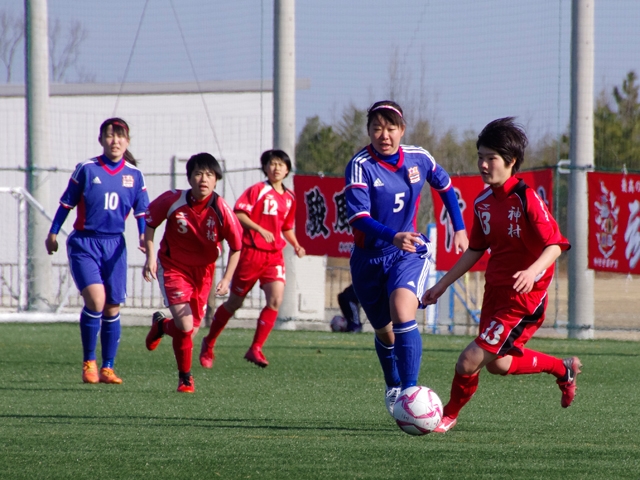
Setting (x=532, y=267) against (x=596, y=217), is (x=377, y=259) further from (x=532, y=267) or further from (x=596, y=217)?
(x=596, y=217)

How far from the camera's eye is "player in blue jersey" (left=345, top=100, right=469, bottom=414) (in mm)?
5902

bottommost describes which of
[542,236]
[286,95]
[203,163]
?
[542,236]

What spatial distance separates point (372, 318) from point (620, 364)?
4.42 metres

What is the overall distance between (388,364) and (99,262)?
293cm

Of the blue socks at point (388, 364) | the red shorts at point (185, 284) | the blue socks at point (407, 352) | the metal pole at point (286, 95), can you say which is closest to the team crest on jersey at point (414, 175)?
the blue socks at point (407, 352)

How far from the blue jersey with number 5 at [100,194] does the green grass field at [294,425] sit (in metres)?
1.30

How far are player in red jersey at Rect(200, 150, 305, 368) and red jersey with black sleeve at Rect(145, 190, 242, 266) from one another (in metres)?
1.88

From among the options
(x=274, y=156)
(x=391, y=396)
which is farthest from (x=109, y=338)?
(x=391, y=396)

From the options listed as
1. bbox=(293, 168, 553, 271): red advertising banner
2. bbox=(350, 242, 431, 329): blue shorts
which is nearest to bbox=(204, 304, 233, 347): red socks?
bbox=(350, 242, 431, 329): blue shorts

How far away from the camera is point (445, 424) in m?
5.53

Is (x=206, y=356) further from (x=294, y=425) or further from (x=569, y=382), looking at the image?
(x=569, y=382)

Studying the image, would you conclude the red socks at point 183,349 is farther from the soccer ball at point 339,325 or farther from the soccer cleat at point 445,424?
the soccer ball at point 339,325

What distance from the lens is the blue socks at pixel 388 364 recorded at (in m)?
6.35

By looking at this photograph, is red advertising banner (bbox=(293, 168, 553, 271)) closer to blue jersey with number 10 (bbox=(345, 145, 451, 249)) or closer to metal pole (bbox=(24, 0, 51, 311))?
metal pole (bbox=(24, 0, 51, 311))
